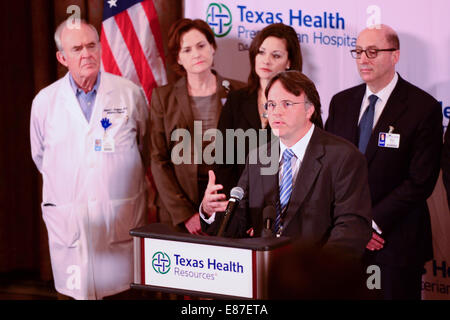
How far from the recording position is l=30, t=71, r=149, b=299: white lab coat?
438 cm

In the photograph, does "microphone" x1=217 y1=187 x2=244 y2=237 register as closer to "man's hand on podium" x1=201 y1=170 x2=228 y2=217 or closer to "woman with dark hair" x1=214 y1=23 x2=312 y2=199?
"man's hand on podium" x1=201 y1=170 x2=228 y2=217

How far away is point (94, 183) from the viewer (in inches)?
173

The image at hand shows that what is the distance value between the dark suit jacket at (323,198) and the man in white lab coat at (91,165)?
165 cm

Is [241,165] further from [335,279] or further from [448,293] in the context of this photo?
[335,279]

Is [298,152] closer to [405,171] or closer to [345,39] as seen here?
[405,171]

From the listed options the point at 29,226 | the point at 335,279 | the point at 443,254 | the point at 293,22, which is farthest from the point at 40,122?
the point at 335,279

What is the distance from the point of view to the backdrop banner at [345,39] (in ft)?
12.9

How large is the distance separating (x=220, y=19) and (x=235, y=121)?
85cm

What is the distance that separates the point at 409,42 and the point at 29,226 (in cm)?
314

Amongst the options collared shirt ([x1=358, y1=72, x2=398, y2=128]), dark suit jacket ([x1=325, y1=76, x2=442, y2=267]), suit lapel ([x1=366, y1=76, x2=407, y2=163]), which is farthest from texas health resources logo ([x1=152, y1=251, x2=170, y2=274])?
collared shirt ([x1=358, y1=72, x2=398, y2=128])

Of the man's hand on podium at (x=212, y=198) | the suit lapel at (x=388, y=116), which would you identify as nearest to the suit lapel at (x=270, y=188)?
the man's hand on podium at (x=212, y=198)

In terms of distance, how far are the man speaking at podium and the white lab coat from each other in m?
1.57

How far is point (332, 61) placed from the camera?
419 centimetres

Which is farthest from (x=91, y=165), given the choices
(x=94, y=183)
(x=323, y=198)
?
(x=323, y=198)
